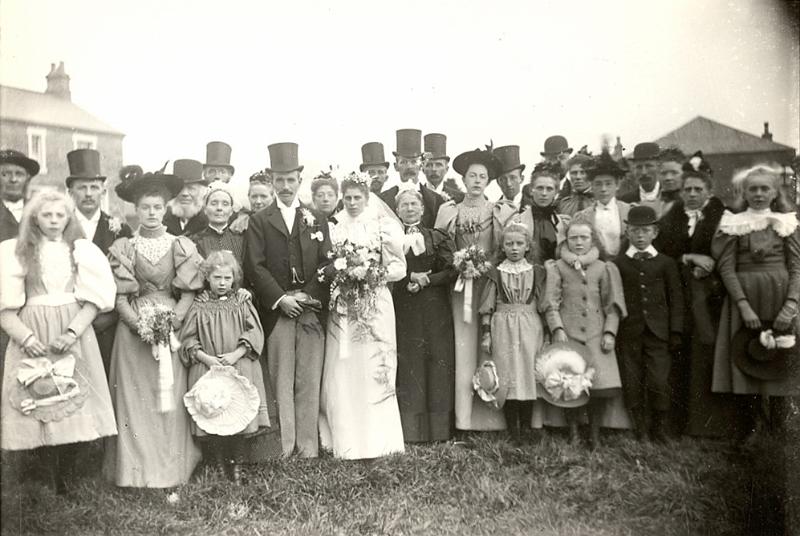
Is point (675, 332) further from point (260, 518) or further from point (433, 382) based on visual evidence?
point (260, 518)

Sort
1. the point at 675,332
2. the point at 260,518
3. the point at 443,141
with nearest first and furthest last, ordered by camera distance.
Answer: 1. the point at 260,518
2. the point at 675,332
3. the point at 443,141

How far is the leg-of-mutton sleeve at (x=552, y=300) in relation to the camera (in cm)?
538

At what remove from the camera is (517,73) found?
5.48 m

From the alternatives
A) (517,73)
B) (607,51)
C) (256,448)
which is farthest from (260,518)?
(607,51)

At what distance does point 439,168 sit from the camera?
19.5ft

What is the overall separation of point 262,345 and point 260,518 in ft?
3.85

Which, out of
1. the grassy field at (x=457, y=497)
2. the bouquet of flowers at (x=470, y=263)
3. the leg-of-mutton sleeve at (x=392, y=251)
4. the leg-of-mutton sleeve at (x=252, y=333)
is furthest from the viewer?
the bouquet of flowers at (x=470, y=263)

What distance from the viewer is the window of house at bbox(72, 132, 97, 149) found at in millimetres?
4883

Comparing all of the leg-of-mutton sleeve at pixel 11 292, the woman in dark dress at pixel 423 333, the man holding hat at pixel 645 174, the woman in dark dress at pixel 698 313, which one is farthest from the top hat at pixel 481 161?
the leg-of-mutton sleeve at pixel 11 292

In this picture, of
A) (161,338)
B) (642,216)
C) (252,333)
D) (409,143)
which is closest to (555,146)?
(642,216)

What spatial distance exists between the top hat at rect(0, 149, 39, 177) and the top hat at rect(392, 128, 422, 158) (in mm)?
2581

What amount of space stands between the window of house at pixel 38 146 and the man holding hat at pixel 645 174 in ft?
14.1

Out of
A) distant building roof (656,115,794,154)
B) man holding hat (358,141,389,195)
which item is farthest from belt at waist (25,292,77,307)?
distant building roof (656,115,794,154)

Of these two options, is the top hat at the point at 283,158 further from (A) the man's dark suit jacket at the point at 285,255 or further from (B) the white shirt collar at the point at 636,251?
(B) the white shirt collar at the point at 636,251
